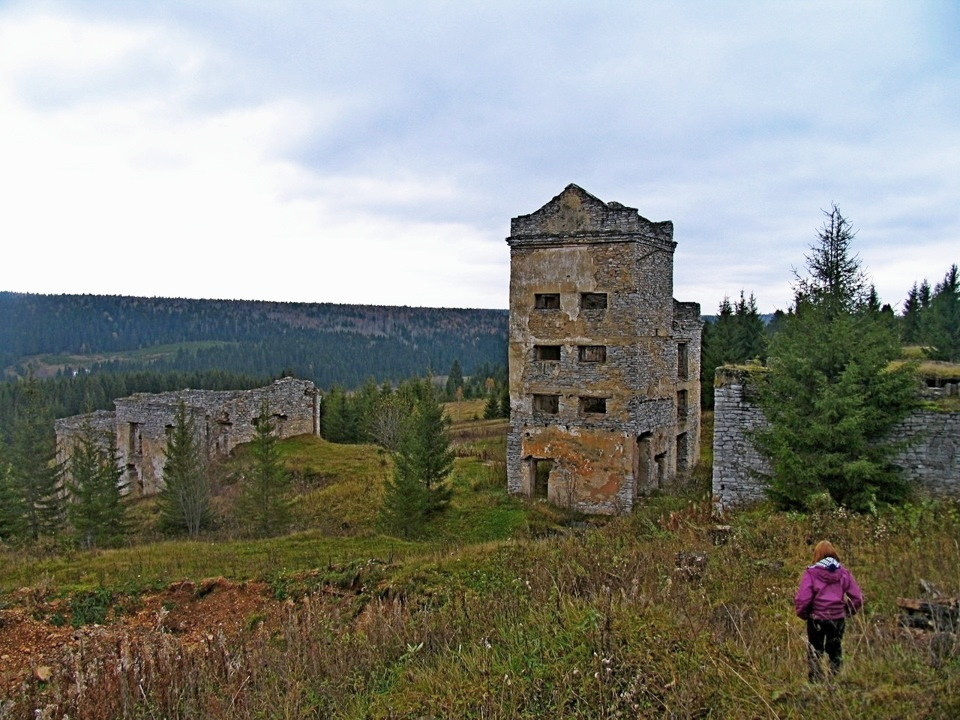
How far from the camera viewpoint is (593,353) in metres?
19.7

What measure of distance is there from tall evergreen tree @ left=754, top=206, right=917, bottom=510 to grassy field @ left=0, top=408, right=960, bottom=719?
1.70 meters

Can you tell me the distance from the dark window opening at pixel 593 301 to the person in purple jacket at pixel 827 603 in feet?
46.9

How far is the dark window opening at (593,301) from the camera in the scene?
19.6 meters

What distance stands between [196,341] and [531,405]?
625 ft

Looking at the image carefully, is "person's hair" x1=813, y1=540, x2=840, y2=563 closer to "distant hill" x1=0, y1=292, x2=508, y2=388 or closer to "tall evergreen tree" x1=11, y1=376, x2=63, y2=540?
"tall evergreen tree" x1=11, y1=376, x2=63, y2=540

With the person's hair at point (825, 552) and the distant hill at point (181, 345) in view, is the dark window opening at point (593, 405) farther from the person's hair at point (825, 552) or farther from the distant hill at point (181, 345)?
the distant hill at point (181, 345)

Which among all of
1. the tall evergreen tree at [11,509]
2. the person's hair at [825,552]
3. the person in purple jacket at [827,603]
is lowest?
the tall evergreen tree at [11,509]

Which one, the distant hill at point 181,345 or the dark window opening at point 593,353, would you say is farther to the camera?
the distant hill at point 181,345

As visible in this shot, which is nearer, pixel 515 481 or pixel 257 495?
pixel 257 495

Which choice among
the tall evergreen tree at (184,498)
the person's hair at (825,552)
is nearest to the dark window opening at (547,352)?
the tall evergreen tree at (184,498)

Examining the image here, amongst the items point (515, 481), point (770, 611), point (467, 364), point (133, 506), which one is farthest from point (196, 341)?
point (770, 611)

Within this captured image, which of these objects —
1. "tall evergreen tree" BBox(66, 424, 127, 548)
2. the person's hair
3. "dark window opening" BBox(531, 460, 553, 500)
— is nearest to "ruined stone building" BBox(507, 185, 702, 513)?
"dark window opening" BBox(531, 460, 553, 500)

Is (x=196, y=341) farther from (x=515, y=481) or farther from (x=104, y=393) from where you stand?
(x=515, y=481)

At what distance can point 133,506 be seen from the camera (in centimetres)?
2695
